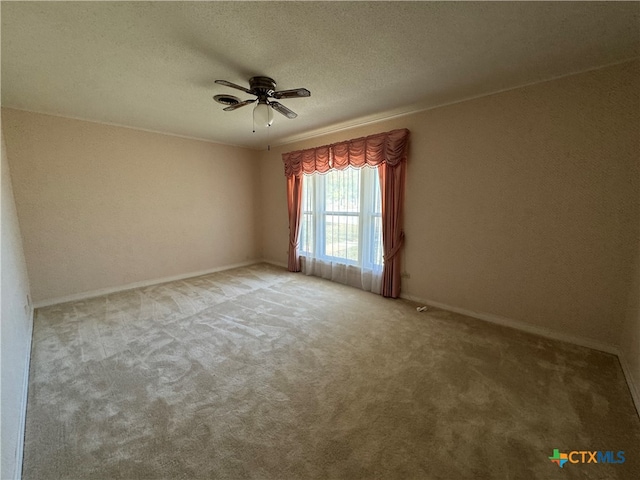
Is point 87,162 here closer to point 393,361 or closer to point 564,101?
point 393,361

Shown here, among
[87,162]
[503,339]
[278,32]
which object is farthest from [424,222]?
[87,162]

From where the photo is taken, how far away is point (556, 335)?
235 cm

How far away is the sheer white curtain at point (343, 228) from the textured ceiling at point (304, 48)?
124 centimetres

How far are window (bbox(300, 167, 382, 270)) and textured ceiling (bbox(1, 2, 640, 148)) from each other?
1157mm

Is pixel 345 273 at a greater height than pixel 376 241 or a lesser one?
lesser

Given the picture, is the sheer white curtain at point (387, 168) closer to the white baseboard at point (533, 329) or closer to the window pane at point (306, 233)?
the white baseboard at point (533, 329)

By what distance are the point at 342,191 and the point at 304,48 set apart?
7.23 feet

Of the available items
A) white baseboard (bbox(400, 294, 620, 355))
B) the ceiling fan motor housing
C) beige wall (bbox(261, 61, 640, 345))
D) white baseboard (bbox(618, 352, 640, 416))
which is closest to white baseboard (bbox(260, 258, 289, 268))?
beige wall (bbox(261, 61, 640, 345))

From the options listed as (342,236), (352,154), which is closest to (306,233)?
(342,236)

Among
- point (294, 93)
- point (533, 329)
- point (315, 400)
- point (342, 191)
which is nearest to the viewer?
point (315, 400)

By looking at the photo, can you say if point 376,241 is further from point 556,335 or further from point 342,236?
point 556,335

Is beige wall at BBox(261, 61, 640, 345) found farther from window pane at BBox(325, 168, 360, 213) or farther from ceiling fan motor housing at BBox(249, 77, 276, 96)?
ceiling fan motor housing at BBox(249, 77, 276, 96)

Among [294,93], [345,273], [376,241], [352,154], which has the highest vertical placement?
[294,93]

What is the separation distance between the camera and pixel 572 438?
1.37 metres
